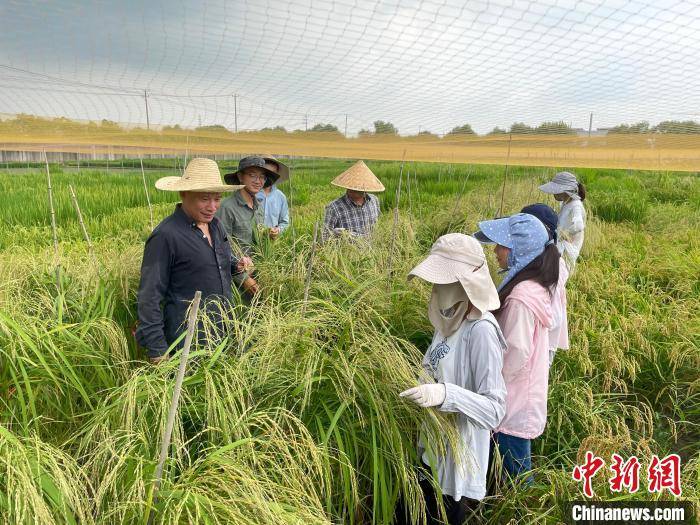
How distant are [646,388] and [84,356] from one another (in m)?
3.23

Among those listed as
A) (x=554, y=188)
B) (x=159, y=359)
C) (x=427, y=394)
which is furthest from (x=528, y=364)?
(x=554, y=188)

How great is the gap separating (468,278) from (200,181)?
1.43m

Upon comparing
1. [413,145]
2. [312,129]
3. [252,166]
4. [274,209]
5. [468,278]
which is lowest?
[468,278]

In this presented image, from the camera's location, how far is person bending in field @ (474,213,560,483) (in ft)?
5.65

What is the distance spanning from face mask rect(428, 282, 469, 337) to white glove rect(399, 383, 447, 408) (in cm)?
22

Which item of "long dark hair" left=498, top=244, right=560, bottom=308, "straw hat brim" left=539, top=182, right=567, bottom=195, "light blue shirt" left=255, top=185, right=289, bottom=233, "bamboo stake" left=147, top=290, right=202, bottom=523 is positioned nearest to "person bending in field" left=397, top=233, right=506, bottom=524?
"long dark hair" left=498, top=244, right=560, bottom=308

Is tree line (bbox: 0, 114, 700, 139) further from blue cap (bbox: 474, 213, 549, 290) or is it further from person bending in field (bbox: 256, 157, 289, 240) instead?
blue cap (bbox: 474, 213, 549, 290)

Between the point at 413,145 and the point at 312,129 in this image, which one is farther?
the point at 312,129

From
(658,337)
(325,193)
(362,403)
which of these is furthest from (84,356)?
(325,193)

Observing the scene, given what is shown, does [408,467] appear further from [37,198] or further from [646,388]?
[37,198]

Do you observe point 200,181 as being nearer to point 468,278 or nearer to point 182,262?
point 182,262

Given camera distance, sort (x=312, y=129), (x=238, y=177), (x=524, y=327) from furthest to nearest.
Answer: (x=312, y=129)
(x=238, y=177)
(x=524, y=327)

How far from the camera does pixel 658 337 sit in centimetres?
314

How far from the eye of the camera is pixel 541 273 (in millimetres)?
1814
